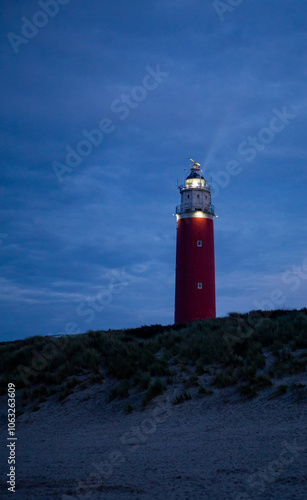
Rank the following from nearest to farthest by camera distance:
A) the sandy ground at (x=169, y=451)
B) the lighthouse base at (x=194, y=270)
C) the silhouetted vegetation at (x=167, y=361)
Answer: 1. the sandy ground at (x=169, y=451)
2. the silhouetted vegetation at (x=167, y=361)
3. the lighthouse base at (x=194, y=270)

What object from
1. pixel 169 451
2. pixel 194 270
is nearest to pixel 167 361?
pixel 169 451

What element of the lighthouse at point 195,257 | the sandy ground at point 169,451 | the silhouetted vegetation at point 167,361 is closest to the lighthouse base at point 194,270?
the lighthouse at point 195,257

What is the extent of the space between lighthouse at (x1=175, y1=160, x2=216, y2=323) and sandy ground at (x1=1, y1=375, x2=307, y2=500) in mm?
21658

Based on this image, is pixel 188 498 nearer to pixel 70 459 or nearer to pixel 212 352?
pixel 70 459

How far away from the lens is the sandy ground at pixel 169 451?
5645mm

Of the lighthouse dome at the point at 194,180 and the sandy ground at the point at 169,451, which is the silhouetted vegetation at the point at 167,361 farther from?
the lighthouse dome at the point at 194,180

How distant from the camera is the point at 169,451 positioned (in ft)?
25.5

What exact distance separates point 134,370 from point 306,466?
29.7ft

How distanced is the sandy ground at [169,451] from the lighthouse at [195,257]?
853 inches

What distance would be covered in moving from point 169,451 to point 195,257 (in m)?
27.7

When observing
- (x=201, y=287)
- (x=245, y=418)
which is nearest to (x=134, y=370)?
(x=245, y=418)

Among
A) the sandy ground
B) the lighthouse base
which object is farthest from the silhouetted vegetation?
the lighthouse base

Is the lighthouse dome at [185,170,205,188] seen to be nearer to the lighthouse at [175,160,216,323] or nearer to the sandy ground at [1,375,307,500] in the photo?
the lighthouse at [175,160,216,323]

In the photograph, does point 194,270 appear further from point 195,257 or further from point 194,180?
point 194,180
